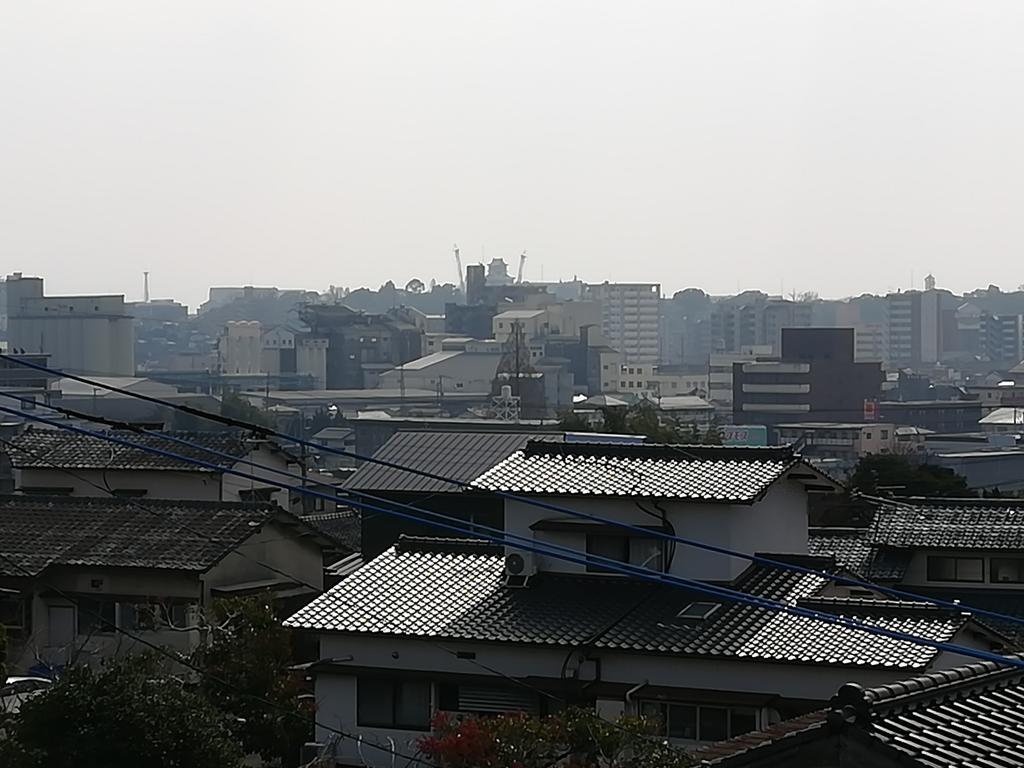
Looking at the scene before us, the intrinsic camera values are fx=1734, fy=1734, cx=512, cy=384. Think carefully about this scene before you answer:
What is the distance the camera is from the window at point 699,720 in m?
10.4

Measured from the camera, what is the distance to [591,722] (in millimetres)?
9117

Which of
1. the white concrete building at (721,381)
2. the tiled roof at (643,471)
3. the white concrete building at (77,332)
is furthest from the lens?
the white concrete building at (721,381)

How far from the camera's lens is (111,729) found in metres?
8.20

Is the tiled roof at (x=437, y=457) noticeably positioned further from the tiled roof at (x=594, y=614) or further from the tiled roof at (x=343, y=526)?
the tiled roof at (x=594, y=614)

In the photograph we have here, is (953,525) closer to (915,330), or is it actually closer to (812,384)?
(812,384)

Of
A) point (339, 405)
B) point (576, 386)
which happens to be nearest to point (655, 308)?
point (576, 386)

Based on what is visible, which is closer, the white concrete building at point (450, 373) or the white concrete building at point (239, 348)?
the white concrete building at point (450, 373)

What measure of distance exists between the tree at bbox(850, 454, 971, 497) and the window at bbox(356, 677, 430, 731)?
44.4ft

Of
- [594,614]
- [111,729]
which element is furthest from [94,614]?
[111,729]

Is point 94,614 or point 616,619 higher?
point 616,619

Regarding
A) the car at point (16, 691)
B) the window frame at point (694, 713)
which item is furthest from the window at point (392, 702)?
the car at point (16, 691)

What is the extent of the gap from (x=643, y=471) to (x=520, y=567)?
121 centimetres

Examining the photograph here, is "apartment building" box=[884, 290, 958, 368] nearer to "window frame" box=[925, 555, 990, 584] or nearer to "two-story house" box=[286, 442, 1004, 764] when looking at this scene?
"window frame" box=[925, 555, 990, 584]

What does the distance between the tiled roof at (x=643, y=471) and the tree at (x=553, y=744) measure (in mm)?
2884
